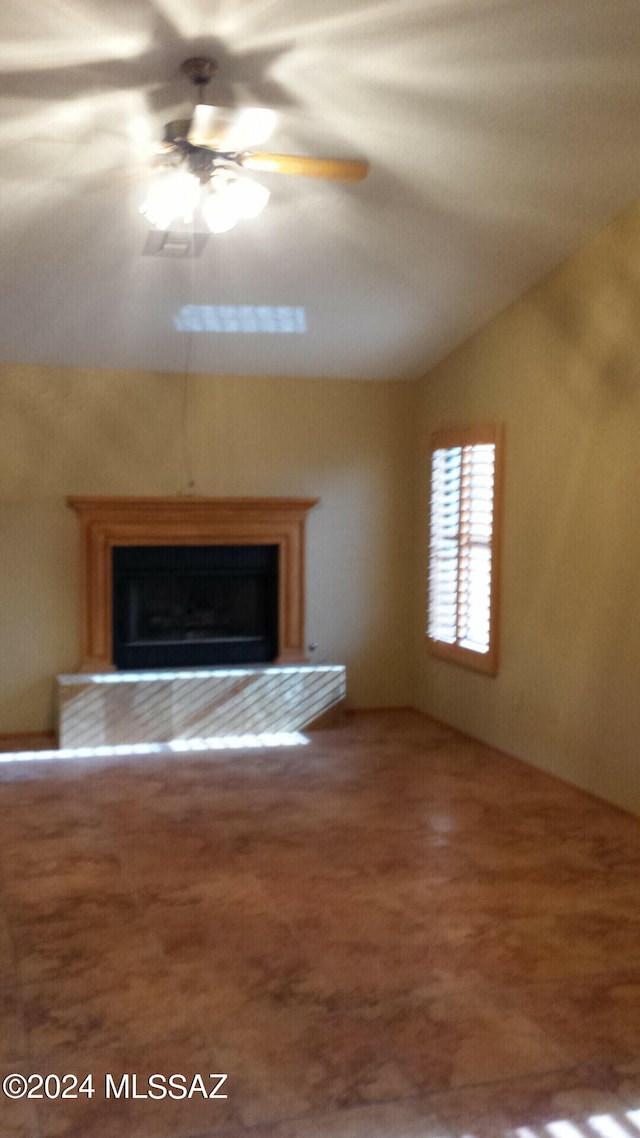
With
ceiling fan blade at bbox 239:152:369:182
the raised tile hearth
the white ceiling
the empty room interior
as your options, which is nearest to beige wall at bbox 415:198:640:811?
the empty room interior

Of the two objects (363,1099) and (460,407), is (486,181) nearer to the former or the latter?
(460,407)

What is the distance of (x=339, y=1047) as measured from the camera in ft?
8.93

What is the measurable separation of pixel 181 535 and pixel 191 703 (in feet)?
3.43

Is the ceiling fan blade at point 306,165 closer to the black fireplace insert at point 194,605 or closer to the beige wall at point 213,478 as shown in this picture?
the beige wall at point 213,478

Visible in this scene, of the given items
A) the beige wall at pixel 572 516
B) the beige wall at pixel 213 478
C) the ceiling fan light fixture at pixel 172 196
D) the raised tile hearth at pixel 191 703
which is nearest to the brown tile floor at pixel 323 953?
the beige wall at pixel 572 516

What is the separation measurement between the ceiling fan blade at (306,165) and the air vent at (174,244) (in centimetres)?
133

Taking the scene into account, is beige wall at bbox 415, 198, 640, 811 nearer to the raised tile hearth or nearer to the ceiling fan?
the raised tile hearth

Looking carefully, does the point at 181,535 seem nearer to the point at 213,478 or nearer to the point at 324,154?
the point at 213,478

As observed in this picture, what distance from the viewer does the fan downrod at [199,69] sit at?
126 inches

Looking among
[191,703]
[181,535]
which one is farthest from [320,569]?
[191,703]

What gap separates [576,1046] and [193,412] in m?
4.53

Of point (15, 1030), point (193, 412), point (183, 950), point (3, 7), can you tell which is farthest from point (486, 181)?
point (15, 1030)

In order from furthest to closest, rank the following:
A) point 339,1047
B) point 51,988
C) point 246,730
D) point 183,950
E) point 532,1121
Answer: point 246,730
point 183,950
point 51,988
point 339,1047
point 532,1121

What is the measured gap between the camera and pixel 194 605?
21.3 feet
